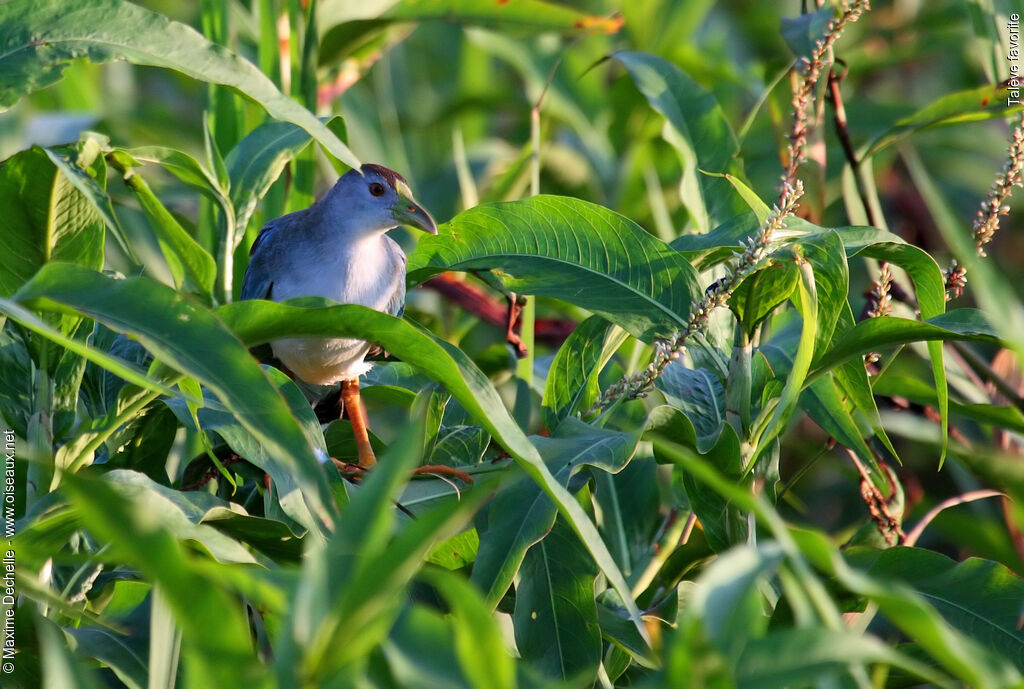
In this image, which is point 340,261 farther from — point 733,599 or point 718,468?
point 733,599

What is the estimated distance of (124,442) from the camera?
1941 millimetres

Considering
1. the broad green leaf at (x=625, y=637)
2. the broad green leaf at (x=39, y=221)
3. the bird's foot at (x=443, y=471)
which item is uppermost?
the broad green leaf at (x=39, y=221)

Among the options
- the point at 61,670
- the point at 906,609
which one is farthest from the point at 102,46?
the point at 906,609

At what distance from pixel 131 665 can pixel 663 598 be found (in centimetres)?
97

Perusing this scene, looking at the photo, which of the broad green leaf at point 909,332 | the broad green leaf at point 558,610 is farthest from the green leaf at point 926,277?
the broad green leaf at point 558,610

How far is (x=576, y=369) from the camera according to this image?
2061 millimetres

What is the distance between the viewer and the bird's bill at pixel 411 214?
2.60 metres

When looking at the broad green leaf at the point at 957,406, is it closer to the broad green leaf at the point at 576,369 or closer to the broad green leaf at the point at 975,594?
the broad green leaf at the point at 975,594

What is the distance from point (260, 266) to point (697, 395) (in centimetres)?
118

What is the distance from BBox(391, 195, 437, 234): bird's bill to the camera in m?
2.60

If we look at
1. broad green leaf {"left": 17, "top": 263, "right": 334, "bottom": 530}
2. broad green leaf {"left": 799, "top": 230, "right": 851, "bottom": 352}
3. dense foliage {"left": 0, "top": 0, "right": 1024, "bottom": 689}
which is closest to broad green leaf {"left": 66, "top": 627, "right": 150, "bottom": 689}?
dense foliage {"left": 0, "top": 0, "right": 1024, "bottom": 689}

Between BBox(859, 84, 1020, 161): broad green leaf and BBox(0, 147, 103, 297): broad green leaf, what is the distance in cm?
181

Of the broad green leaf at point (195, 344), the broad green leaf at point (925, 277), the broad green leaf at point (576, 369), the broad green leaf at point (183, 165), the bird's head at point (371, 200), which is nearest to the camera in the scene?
the broad green leaf at point (195, 344)

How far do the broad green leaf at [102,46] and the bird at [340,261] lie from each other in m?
0.59
